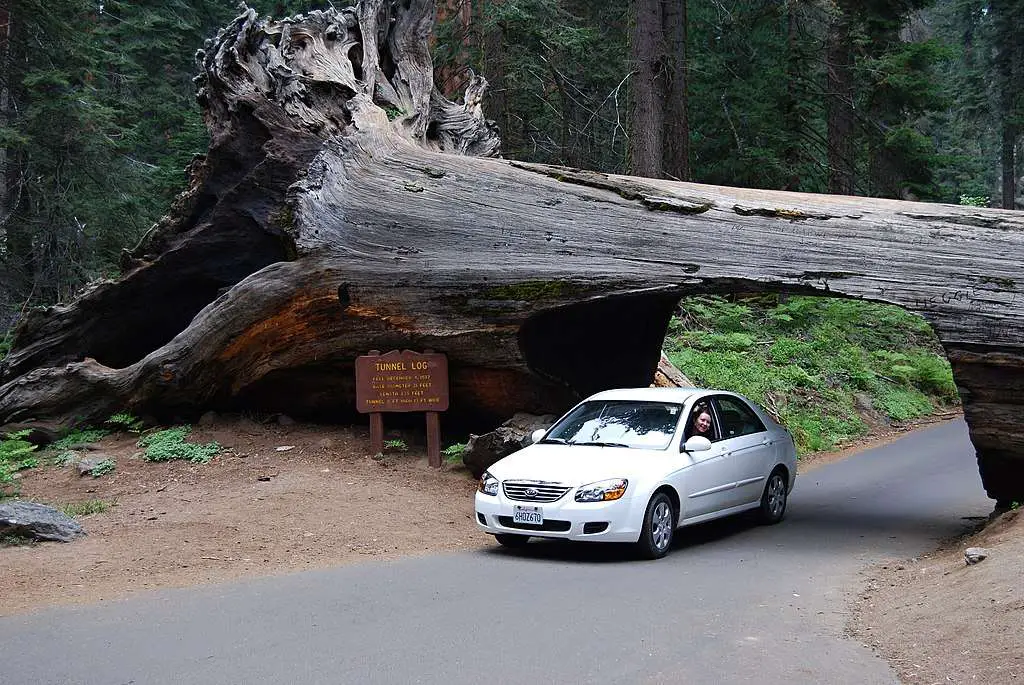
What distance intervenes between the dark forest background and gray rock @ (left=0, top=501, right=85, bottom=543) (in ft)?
31.3

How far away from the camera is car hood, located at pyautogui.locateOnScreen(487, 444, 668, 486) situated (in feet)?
31.4

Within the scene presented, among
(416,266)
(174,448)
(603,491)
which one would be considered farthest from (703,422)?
(174,448)

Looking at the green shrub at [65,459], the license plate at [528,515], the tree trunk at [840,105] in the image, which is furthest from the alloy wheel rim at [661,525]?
the tree trunk at [840,105]

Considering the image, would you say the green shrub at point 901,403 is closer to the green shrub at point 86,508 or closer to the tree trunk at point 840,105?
the tree trunk at point 840,105

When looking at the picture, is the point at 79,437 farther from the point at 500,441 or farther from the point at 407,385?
the point at 500,441

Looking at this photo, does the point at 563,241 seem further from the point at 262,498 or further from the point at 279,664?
the point at 279,664

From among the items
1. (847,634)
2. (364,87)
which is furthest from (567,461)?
(364,87)

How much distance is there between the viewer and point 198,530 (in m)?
10.9

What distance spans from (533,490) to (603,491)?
2.17 feet

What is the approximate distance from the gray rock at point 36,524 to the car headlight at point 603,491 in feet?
17.3

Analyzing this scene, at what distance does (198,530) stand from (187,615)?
344cm

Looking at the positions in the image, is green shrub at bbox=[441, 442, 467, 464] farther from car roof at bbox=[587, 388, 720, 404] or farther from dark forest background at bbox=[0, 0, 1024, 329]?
dark forest background at bbox=[0, 0, 1024, 329]

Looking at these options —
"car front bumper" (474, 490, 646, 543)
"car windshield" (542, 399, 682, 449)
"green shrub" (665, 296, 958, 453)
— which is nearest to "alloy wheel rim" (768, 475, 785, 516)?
"car windshield" (542, 399, 682, 449)

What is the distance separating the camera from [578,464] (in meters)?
9.80
